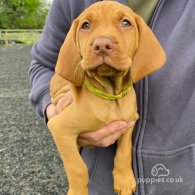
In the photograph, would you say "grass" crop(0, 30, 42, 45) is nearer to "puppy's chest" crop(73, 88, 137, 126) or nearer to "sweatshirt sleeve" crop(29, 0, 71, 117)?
"sweatshirt sleeve" crop(29, 0, 71, 117)

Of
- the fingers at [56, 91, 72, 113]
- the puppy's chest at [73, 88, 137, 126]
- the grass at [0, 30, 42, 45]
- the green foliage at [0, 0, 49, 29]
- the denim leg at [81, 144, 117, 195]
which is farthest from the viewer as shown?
the green foliage at [0, 0, 49, 29]

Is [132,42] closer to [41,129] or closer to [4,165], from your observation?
[4,165]

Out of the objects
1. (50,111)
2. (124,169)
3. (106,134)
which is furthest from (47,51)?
(124,169)

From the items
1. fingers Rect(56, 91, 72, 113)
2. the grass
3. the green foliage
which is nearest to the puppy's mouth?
fingers Rect(56, 91, 72, 113)

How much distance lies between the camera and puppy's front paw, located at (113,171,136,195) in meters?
1.89

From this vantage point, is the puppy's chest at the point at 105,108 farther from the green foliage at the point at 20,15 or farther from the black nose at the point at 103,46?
the green foliage at the point at 20,15

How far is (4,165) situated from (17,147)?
0.69 m

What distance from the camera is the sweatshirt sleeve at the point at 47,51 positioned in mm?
2229

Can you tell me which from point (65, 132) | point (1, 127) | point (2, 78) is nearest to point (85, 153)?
point (65, 132)

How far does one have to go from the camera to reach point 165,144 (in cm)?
193

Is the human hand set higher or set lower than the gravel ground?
higher

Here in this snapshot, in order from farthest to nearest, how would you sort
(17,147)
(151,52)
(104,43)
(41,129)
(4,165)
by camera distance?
(41,129)
(17,147)
(4,165)
(151,52)
(104,43)

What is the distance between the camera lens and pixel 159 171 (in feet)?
6.44

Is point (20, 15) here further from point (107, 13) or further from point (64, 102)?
point (107, 13)
